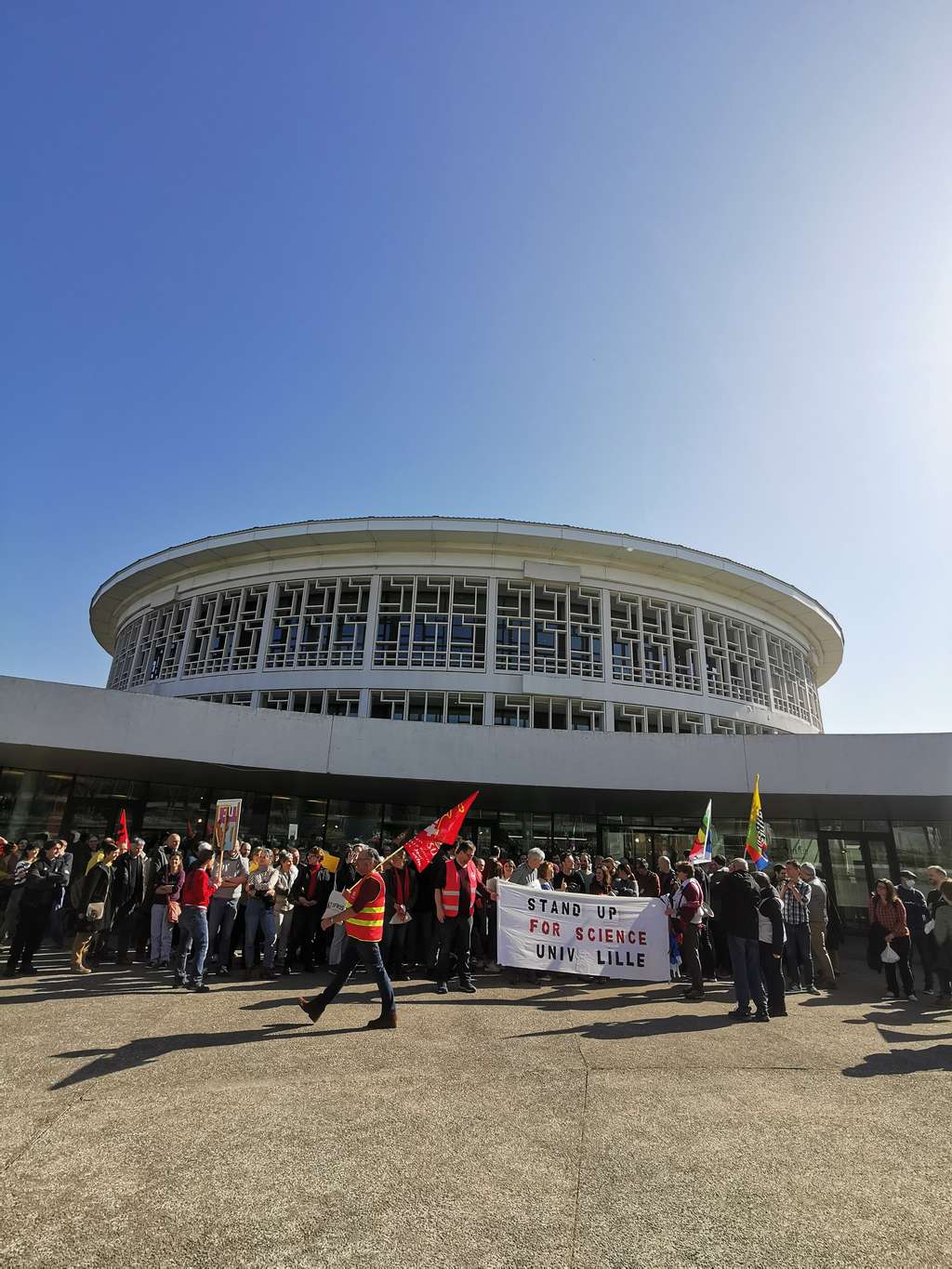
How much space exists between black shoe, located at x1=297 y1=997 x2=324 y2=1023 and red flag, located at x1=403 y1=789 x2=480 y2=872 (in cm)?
227

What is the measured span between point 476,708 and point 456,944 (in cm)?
1394

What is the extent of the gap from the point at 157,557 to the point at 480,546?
13.2 meters

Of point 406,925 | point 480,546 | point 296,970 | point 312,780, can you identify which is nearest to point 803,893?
point 406,925

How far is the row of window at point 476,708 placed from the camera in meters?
22.9

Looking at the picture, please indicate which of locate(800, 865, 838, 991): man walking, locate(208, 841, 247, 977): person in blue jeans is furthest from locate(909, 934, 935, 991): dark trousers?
locate(208, 841, 247, 977): person in blue jeans

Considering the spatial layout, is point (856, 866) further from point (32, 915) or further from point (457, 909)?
point (32, 915)

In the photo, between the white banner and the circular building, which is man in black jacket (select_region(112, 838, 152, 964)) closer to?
the white banner

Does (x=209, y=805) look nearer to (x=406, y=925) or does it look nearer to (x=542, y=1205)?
(x=406, y=925)

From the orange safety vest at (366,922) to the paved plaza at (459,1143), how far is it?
92cm

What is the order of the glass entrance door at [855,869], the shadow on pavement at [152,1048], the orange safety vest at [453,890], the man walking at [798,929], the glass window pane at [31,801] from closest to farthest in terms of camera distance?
1. the shadow on pavement at [152,1048]
2. the orange safety vest at [453,890]
3. the man walking at [798,929]
4. the glass window pane at [31,801]
5. the glass entrance door at [855,869]

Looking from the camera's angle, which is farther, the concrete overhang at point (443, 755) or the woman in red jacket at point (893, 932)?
the concrete overhang at point (443, 755)

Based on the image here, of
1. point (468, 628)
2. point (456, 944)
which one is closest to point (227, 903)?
point (456, 944)

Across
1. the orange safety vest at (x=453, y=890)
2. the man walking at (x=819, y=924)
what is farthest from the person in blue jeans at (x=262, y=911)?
the man walking at (x=819, y=924)

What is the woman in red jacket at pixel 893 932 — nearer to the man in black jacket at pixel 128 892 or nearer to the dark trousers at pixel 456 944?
the dark trousers at pixel 456 944
